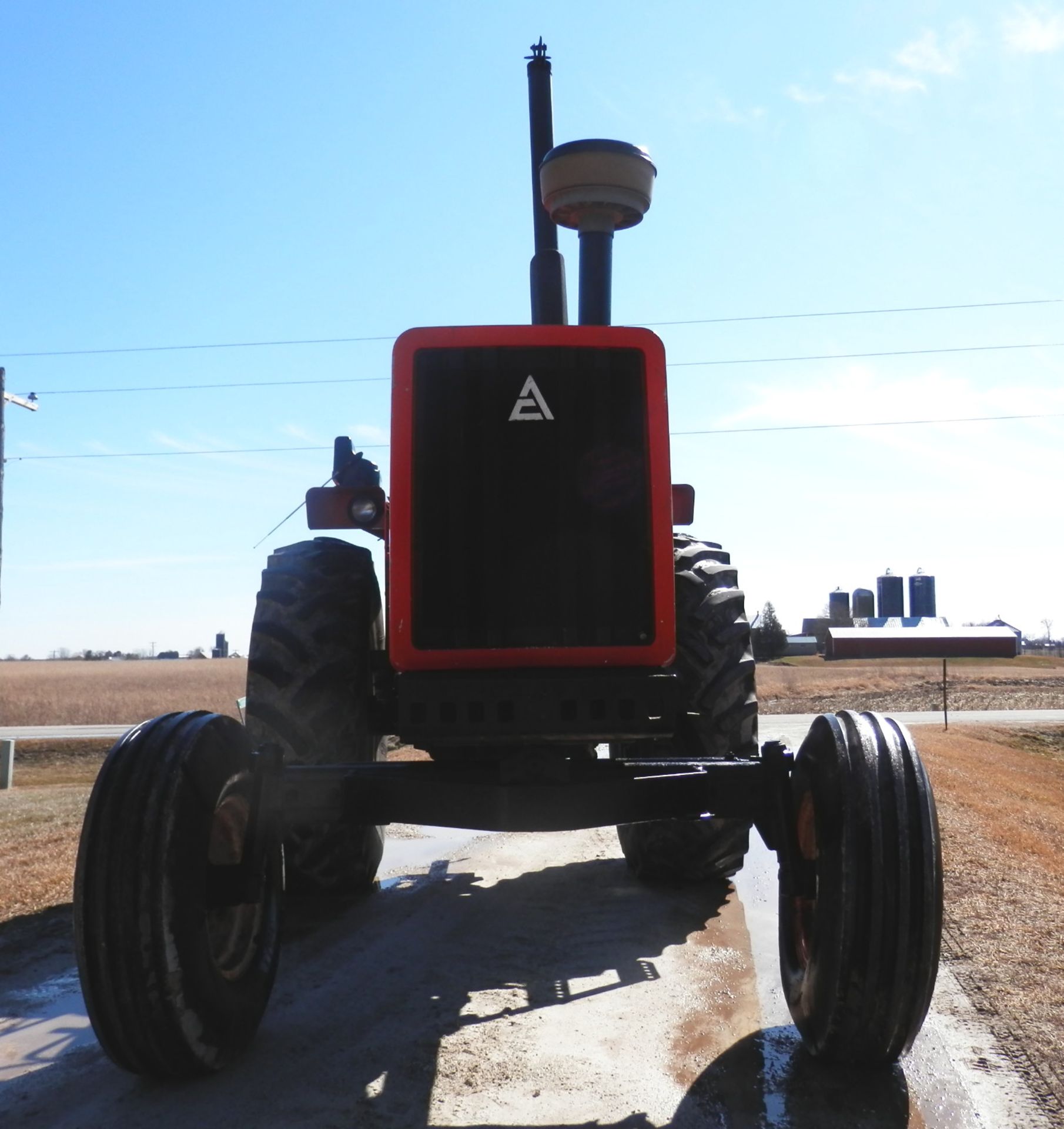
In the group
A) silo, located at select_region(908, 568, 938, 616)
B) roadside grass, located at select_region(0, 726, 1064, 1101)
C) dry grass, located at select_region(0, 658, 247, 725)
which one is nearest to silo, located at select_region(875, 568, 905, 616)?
silo, located at select_region(908, 568, 938, 616)

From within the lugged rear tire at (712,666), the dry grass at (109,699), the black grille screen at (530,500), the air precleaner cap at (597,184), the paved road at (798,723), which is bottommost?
the paved road at (798,723)

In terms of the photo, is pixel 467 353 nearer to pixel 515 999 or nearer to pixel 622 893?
pixel 515 999

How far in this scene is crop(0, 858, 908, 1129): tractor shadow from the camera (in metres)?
3.15

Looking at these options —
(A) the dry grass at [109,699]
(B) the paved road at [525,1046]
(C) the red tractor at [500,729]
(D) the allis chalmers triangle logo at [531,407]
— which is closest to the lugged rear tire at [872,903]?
(C) the red tractor at [500,729]

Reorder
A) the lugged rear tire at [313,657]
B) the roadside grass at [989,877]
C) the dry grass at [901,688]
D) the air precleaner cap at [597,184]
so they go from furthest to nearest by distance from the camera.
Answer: the dry grass at [901,688], the lugged rear tire at [313,657], the air precleaner cap at [597,184], the roadside grass at [989,877]

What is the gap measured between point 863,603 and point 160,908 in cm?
7454

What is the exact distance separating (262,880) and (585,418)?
191 cm

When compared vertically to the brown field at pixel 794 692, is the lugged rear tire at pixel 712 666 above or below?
above

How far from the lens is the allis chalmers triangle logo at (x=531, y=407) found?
415 centimetres

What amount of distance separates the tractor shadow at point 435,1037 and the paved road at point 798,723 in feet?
44.4

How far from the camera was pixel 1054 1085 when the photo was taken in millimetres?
3305

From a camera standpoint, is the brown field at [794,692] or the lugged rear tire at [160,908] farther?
the brown field at [794,692]

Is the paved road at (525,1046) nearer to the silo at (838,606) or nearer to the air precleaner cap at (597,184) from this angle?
the air precleaner cap at (597,184)

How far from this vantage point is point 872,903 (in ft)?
10.6
